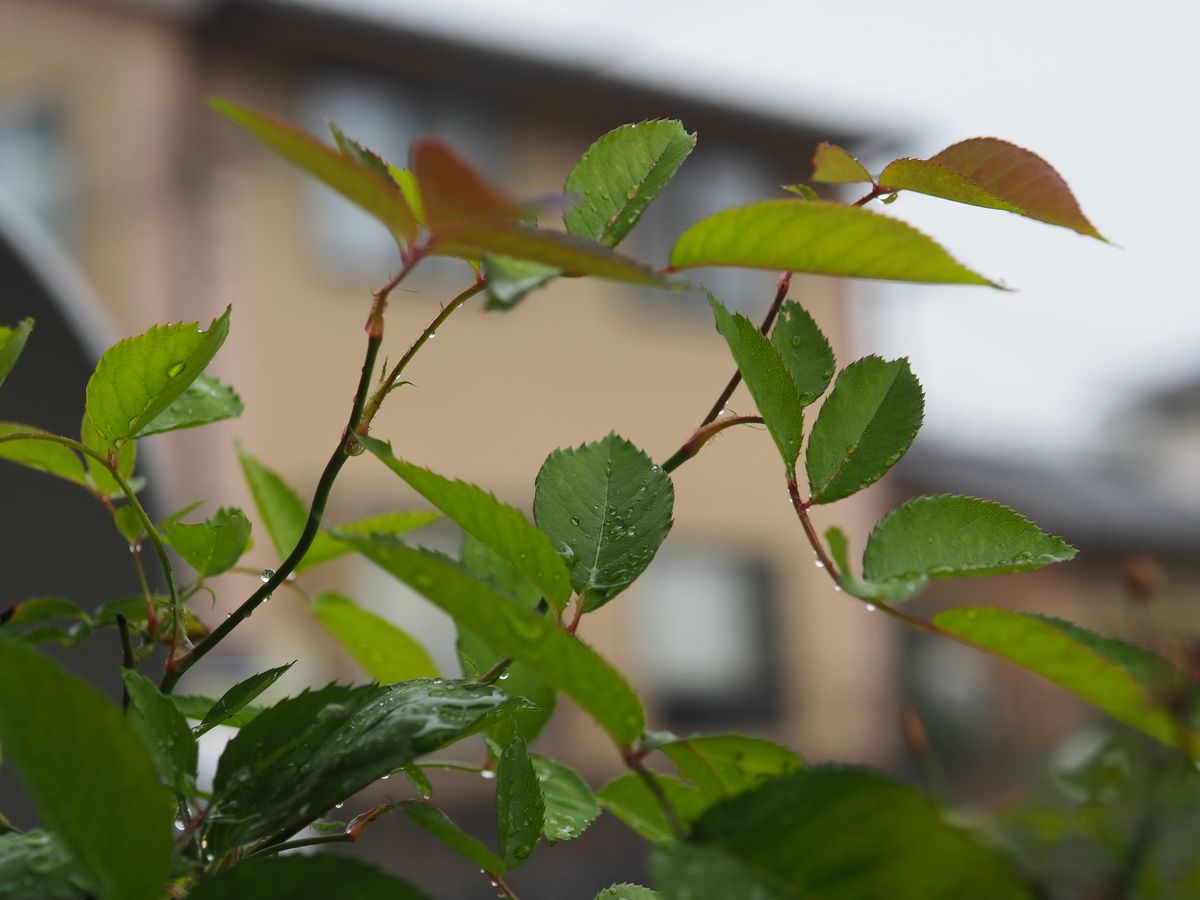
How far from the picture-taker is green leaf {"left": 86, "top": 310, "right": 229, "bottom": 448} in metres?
0.37

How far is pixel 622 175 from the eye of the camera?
36cm

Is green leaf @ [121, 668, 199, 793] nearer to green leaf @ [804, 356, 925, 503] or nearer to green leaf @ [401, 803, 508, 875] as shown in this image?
green leaf @ [401, 803, 508, 875]

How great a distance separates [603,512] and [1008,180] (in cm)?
14

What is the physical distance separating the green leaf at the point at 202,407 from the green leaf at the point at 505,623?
0.73 ft

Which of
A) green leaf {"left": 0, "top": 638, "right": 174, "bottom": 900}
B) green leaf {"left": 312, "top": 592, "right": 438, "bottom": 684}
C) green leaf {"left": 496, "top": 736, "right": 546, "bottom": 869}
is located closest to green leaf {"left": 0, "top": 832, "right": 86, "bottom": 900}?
green leaf {"left": 0, "top": 638, "right": 174, "bottom": 900}

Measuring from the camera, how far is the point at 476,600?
9.6 inches

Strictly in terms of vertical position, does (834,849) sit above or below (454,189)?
below

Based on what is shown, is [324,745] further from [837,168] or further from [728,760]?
[837,168]

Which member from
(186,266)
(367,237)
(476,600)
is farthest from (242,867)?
(367,237)

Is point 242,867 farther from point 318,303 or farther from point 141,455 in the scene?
point 318,303

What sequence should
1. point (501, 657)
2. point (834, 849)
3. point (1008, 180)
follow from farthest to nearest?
point (501, 657), point (1008, 180), point (834, 849)

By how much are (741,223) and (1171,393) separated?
23.4m

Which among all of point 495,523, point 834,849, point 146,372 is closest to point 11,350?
point 146,372

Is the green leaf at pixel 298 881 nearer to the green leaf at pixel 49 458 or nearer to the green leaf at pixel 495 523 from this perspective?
the green leaf at pixel 495 523
